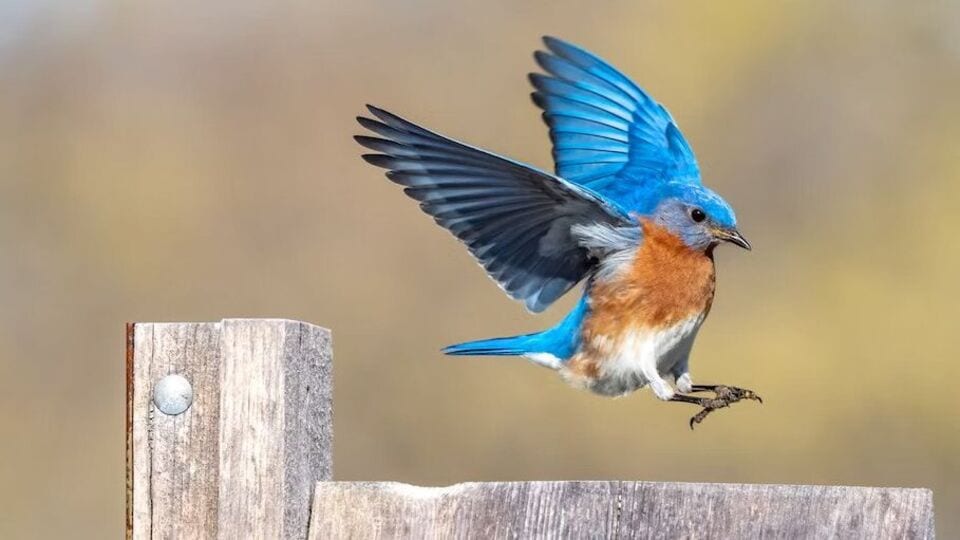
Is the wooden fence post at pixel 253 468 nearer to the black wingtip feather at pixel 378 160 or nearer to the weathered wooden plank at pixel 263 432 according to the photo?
the weathered wooden plank at pixel 263 432

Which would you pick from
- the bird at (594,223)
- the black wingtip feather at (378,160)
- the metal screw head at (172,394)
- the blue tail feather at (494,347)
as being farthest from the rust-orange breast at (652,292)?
the metal screw head at (172,394)

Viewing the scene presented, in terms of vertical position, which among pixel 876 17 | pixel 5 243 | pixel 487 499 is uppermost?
pixel 876 17

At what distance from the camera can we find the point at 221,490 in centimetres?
269

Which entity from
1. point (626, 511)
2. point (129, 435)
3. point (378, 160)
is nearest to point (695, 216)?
point (378, 160)

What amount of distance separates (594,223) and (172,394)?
1632 mm

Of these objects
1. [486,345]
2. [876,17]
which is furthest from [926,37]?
[486,345]

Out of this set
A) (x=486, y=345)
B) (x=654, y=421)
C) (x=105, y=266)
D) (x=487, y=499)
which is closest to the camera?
(x=487, y=499)

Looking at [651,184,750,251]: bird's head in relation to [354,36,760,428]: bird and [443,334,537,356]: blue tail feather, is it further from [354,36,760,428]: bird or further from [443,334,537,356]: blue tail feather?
[443,334,537,356]: blue tail feather

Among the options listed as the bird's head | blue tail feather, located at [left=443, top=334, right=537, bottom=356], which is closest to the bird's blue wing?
the bird's head

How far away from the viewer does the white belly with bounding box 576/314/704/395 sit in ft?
13.8

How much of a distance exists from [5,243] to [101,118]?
0.99 metres

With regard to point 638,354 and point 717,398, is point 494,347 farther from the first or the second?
point 717,398

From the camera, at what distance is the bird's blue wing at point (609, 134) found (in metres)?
4.50

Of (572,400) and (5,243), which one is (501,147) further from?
(5,243)
